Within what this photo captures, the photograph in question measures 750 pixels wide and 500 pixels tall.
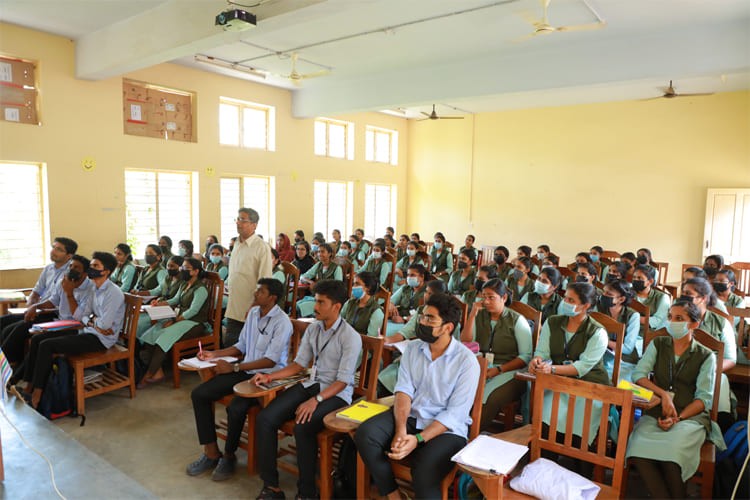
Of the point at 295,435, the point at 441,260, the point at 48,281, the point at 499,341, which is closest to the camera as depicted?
the point at 295,435

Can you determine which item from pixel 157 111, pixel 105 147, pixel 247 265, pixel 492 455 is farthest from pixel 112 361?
pixel 157 111

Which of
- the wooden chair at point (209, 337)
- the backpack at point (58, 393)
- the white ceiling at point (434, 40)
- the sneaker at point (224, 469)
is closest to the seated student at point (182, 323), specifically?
the wooden chair at point (209, 337)

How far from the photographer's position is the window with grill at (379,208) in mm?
12648

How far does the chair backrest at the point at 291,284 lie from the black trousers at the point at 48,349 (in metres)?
1.91

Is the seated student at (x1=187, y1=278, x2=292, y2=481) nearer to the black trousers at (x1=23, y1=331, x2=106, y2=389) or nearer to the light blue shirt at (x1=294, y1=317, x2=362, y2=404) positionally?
the light blue shirt at (x1=294, y1=317, x2=362, y2=404)

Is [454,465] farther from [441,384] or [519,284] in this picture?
[519,284]

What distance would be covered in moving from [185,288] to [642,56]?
6.19 meters

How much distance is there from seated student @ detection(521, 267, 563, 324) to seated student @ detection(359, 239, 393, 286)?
2.65 meters

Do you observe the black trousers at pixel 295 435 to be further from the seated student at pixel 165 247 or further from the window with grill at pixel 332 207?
the window with grill at pixel 332 207

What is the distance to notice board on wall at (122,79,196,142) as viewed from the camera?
7629 mm

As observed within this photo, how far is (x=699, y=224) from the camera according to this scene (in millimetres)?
9508

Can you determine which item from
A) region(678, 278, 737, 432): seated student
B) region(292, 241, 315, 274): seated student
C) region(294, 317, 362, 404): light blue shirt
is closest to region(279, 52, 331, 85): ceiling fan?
region(292, 241, 315, 274): seated student

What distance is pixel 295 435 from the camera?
2.63m

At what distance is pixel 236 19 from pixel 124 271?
344 centimetres
